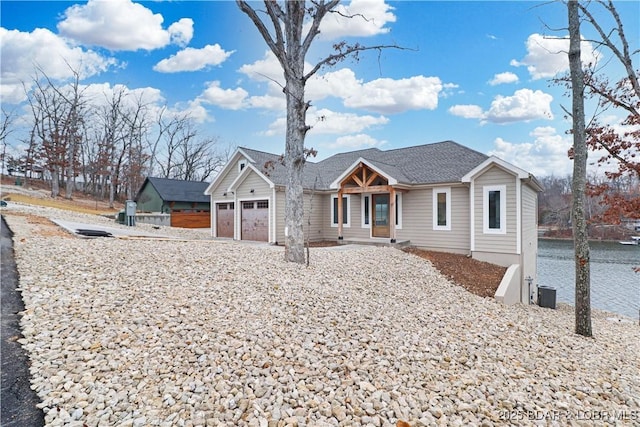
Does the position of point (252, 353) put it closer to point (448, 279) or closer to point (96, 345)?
point (96, 345)

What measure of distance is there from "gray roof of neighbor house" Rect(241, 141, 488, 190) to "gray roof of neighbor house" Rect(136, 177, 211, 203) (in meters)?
11.8

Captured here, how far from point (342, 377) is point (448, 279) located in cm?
670

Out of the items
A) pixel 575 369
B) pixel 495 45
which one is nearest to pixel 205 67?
pixel 495 45

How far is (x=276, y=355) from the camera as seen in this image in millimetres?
3184

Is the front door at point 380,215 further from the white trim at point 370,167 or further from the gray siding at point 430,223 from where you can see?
the white trim at point 370,167

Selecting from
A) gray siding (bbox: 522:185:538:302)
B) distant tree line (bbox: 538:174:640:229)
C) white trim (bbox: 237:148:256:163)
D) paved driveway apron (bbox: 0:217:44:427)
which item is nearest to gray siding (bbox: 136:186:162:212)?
white trim (bbox: 237:148:256:163)

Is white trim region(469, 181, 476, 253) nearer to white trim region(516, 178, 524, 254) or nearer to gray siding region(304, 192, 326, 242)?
white trim region(516, 178, 524, 254)

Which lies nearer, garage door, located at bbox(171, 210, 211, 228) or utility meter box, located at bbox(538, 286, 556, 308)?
utility meter box, located at bbox(538, 286, 556, 308)

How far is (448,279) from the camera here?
8758 millimetres

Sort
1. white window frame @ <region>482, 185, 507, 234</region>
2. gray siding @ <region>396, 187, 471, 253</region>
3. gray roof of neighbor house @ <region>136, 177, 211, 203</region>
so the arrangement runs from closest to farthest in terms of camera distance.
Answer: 1. white window frame @ <region>482, 185, 507, 234</region>
2. gray siding @ <region>396, 187, 471, 253</region>
3. gray roof of neighbor house @ <region>136, 177, 211, 203</region>

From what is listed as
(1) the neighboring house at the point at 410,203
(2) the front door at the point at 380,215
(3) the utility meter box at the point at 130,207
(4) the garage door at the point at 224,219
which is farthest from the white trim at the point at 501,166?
(3) the utility meter box at the point at 130,207

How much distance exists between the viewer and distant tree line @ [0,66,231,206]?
91.0 ft

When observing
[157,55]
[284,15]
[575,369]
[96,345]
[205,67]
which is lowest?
[575,369]

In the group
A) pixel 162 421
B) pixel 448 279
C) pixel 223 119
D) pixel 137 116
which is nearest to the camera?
pixel 162 421
